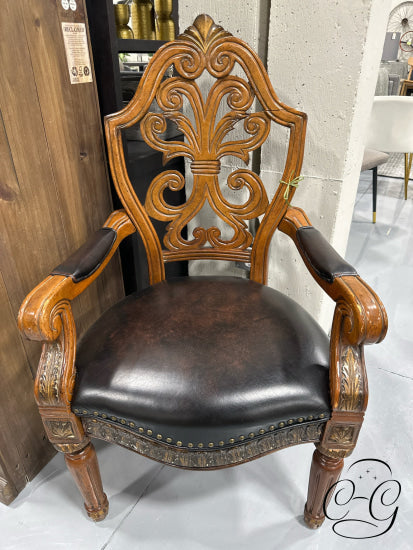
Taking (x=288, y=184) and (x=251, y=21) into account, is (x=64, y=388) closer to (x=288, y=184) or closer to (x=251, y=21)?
(x=288, y=184)

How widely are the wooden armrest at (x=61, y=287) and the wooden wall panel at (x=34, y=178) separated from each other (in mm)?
184

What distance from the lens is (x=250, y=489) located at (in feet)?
3.69

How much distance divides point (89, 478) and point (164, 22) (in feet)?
5.26

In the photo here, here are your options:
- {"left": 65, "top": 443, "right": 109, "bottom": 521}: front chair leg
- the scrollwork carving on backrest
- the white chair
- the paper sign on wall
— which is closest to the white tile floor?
{"left": 65, "top": 443, "right": 109, "bottom": 521}: front chair leg

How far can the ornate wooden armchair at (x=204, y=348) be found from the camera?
2.47 feet

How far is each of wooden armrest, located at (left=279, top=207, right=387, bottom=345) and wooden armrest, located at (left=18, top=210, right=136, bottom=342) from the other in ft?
1.65

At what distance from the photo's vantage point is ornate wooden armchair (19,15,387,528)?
752 millimetres

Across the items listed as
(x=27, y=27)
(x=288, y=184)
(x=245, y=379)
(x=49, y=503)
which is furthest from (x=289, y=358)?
(x=27, y=27)

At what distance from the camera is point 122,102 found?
1163 mm

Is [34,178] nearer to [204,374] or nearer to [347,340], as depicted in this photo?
[204,374]

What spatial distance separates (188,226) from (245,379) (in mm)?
904

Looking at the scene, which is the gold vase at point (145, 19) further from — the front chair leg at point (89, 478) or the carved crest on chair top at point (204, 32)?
the front chair leg at point (89, 478)

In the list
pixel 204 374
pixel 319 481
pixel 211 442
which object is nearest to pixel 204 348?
pixel 204 374

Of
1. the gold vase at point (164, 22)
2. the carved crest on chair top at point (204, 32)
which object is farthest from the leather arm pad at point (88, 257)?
the gold vase at point (164, 22)
